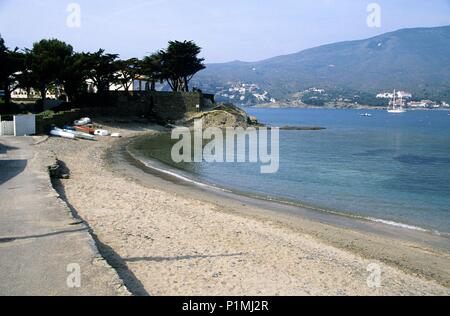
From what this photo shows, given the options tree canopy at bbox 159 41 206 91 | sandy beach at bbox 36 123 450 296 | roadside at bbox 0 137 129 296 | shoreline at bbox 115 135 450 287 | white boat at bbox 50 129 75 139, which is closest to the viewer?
roadside at bbox 0 137 129 296

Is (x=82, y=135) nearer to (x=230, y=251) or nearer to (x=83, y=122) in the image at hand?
(x=83, y=122)

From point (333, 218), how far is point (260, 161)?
17.0 metres

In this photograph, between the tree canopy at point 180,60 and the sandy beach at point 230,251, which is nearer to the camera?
the sandy beach at point 230,251

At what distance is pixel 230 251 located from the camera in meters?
10.8

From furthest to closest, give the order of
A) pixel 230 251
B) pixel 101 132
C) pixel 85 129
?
pixel 101 132, pixel 85 129, pixel 230 251

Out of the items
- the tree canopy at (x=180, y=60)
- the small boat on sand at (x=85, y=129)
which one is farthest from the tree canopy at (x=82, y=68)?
the small boat on sand at (x=85, y=129)

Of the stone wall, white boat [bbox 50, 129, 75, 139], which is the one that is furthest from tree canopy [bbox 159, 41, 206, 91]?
white boat [bbox 50, 129, 75, 139]

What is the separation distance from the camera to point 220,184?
23.0 meters

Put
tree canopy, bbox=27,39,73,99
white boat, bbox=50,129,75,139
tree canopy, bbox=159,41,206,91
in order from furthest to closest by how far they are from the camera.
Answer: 1. tree canopy, bbox=159,41,206,91
2. tree canopy, bbox=27,39,73,99
3. white boat, bbox=50,129,75,139

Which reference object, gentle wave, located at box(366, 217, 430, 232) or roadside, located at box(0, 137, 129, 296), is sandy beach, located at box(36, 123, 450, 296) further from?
gentle wave, located at box(366, 217, 430, 232)

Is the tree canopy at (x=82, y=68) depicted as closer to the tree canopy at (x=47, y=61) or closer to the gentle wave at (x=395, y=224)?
the tree canopy at (x=47, y=61)

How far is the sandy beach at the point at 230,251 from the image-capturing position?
339 inches

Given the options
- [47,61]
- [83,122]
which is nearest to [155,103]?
[83,122]

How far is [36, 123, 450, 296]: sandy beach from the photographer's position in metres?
8.60
